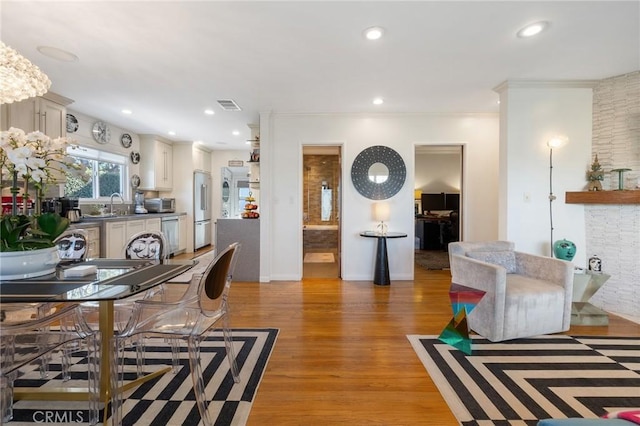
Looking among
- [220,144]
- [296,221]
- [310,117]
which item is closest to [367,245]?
[296,221]

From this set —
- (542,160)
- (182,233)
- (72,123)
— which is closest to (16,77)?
(72,123)

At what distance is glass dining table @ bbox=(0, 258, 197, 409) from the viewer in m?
1.40

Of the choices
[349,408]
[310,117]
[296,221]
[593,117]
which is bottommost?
[349,408]

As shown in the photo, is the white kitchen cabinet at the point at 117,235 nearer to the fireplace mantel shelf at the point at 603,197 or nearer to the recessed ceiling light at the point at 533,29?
the recessed ceiling light at the point at 533,29

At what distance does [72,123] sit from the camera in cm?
466

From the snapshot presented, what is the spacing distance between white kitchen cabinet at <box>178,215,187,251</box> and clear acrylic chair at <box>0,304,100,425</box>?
205 inches

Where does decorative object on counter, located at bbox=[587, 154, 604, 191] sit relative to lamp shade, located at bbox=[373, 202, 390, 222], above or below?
above

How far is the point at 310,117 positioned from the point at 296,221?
5.30 ft

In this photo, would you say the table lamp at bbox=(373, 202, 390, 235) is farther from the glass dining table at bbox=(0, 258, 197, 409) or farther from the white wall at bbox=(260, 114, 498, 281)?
the glass dining table at bbox=(0, 258, 197, 409)

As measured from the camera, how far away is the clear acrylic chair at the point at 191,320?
63.0 inches

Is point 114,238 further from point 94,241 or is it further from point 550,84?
point 550,84

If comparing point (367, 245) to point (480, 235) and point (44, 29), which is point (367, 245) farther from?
point (44, 29)

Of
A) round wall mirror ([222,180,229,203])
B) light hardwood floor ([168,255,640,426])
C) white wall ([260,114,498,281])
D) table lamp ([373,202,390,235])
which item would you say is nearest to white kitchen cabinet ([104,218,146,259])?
light hardwood floor ([168,255,640,426])

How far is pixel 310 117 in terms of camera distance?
185 inches
